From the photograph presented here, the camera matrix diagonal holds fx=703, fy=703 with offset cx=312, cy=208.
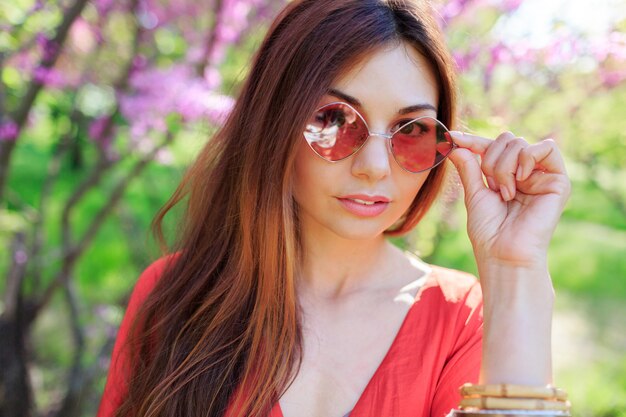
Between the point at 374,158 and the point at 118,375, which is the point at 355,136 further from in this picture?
the point at 118,375

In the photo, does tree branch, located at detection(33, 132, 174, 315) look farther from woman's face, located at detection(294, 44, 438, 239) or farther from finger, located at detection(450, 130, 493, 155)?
finger, located at detection(450, 130, 493, 155)

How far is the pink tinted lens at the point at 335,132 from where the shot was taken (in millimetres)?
1721

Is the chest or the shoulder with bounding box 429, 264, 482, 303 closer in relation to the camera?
the chest

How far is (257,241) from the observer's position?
1.96 metres

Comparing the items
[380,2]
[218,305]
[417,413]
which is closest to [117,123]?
[218,305]

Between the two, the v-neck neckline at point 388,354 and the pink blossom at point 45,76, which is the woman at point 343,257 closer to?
the v-neck neckline at point 388,354

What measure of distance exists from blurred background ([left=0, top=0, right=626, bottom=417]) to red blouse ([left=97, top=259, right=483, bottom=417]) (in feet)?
1.56

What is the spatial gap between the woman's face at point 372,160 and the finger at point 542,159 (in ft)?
0.87

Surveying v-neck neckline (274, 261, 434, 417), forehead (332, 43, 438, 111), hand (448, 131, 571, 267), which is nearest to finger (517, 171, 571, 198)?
hand (448, 131, 571, 267)

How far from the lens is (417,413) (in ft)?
5.88

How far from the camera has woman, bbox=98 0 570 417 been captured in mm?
1699

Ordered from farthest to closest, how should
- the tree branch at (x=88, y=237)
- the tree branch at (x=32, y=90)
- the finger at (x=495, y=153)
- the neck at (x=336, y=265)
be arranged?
1. the tree branch at (x=88, y=237)
2. the tree branch at (x=32, y=90)
3. the neck at (x=336, y=265)
4. the finger at (x=495, y=153)

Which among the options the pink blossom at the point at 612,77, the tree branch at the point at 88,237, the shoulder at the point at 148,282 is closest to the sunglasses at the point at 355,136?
the shoulder at the point at 148,282

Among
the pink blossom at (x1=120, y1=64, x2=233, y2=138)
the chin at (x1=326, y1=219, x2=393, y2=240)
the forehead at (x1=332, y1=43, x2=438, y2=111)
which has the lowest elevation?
the chin at (x1=326, y1=219, x2=393, y2=240)
